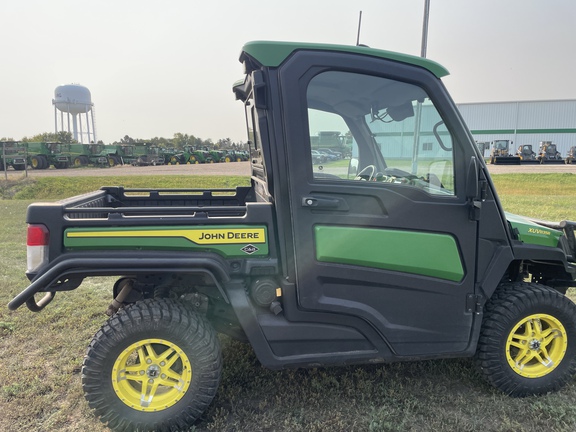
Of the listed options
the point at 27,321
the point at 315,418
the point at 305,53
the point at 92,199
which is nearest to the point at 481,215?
the point at 305,53

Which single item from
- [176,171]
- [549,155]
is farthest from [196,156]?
[549,155]

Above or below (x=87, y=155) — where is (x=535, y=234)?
above

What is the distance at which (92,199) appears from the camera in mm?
3234

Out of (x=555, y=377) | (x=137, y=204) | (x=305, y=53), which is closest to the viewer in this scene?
(x=305, y=53)

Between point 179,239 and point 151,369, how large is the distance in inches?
31.7

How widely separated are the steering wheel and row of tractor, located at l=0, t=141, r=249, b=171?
25738mm

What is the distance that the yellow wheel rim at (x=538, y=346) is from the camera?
286 cm

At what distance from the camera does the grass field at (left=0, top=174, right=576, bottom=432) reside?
2541 millimetres

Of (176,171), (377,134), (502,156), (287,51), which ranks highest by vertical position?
(287,51)

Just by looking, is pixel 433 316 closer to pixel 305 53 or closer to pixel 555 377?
pixel 555 377

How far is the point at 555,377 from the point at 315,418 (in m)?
1.72

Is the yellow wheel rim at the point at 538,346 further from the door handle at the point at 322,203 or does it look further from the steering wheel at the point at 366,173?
the door handle at the point at 322,203

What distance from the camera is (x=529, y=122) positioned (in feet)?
157

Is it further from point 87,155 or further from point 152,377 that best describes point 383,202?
point 87,155
